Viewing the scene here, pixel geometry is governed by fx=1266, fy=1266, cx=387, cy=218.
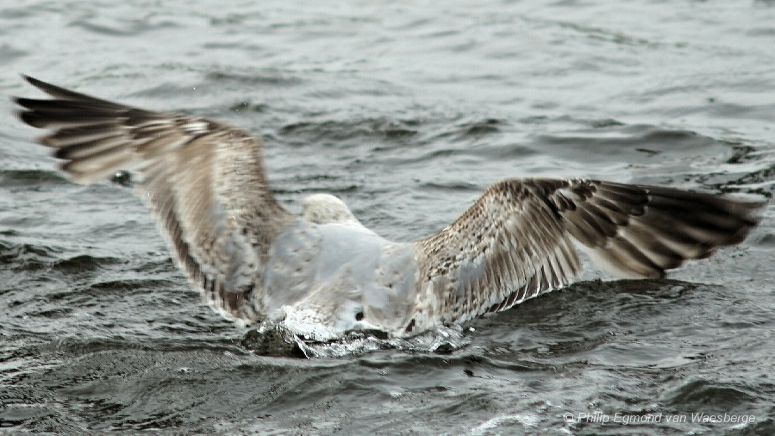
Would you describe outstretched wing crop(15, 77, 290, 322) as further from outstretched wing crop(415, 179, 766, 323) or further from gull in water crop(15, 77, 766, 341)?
outstretched wing crop(415, 179, 766, 323)

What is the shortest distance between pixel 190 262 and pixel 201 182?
473 mm

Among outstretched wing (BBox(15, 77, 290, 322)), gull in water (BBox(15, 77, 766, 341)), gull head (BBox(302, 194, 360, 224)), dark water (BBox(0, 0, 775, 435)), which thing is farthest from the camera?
gull head (BBox(302, 194, 360, 224))

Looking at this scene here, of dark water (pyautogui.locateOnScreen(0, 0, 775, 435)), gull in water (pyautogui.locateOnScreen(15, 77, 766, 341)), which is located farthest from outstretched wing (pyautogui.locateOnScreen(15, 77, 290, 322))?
dark water (pyautogui.locateOnScreen(0, 0, 775, 435))

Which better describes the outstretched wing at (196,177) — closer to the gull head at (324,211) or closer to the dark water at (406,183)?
the gull head at (324,211)

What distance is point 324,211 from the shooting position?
7.36 meters

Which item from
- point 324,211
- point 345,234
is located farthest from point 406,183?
point 345,234

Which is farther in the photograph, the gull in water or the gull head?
the gull head

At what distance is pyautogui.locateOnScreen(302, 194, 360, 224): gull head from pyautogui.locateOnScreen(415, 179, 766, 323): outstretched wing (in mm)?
662

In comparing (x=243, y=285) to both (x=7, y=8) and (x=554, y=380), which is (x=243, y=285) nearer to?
(x=554, y=380)

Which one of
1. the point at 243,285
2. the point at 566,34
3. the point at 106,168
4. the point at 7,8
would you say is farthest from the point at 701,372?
the point at 7,8

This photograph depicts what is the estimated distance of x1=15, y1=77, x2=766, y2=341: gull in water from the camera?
6.65m

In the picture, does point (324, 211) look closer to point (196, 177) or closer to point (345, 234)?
→ point (345, 234)

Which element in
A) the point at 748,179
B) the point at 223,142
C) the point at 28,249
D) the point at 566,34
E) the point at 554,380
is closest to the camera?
the point at 554,380

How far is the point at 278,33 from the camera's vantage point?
582 inches
